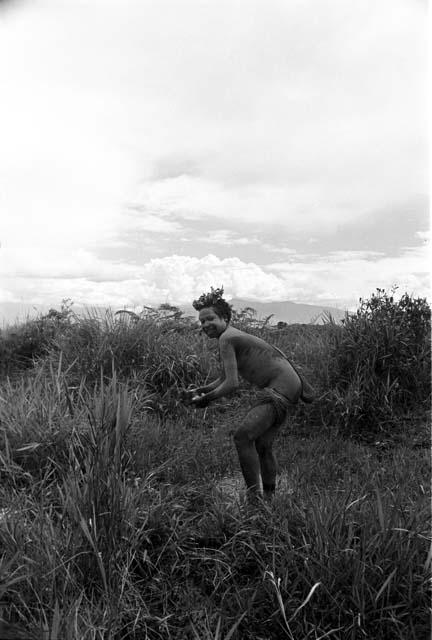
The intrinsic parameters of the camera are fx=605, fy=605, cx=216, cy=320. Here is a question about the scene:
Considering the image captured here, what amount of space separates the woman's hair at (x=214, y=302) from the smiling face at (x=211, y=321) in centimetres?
3

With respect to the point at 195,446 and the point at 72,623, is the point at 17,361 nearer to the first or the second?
the point at 195,446

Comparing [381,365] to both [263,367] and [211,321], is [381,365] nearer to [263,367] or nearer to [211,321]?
[263,367]

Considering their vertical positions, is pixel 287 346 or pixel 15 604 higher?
pixel 287 346

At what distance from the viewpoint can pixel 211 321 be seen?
4418 mm

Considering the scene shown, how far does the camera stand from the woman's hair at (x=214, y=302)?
4.41 meters

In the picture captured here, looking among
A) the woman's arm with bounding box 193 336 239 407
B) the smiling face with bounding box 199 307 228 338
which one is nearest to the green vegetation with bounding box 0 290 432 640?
the woman's arm with bounding box 193 336 239 407

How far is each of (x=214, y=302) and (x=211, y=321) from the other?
14 cm

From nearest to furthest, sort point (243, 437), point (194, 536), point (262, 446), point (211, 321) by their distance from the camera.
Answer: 1. point (194, 536)
2. point (243, 437)
3. point (211, 321)
4. point (262, 446)

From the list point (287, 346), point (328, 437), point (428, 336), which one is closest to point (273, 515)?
point (328, 437)

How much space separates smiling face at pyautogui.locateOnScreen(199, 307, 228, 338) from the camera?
4418 mm

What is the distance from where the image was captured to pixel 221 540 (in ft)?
13.0

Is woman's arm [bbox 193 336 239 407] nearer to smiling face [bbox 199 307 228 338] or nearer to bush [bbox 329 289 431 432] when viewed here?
smiling face [bbox 199 307 228 338]

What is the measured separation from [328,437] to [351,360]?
1.09m

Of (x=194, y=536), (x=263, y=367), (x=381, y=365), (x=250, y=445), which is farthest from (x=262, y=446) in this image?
(x=381, y=365)
